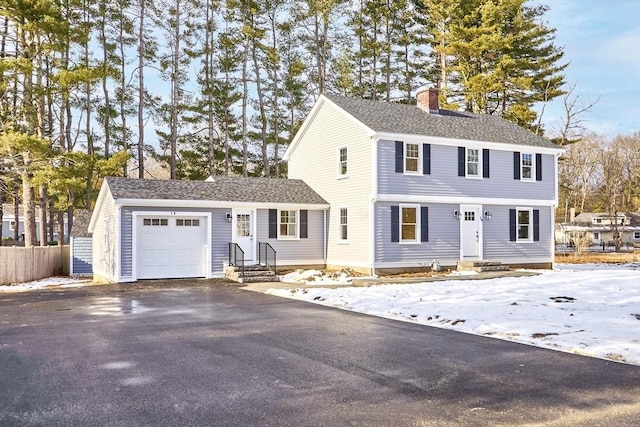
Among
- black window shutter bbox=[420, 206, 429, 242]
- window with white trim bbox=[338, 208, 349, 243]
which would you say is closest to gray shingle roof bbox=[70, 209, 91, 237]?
window with white trim bbox=[338, 208, 349, 243]

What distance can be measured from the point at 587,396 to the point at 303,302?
8.65 metres

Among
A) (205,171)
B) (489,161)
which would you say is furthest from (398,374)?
(205,171)

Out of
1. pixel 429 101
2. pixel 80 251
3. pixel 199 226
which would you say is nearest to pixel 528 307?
pixel 199 226

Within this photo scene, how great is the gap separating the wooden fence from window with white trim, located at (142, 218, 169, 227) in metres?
5.95

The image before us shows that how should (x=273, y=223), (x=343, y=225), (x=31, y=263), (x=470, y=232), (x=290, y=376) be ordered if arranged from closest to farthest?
(x=290, y=376) < (x=273, y=223) < (x=343, y=225) < (x=470, y=232) < (x=31, y=263)

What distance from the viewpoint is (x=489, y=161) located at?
22312 mm

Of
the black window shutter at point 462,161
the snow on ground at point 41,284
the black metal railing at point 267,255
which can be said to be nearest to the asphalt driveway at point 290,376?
the black metal railing at point 267,255

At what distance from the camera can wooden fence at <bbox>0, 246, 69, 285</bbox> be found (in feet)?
67.4

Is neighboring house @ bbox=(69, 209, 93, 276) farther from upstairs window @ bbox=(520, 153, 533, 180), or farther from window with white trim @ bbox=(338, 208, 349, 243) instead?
upstairs window @ bbox=(520, 153, 533, 180)

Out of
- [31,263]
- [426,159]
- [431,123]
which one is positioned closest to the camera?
[426,159]

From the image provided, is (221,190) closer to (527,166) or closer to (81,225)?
(81,225)

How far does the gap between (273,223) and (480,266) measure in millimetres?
8259

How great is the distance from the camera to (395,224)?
2014cm

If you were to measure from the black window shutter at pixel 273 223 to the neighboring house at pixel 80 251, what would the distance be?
10.2 m
